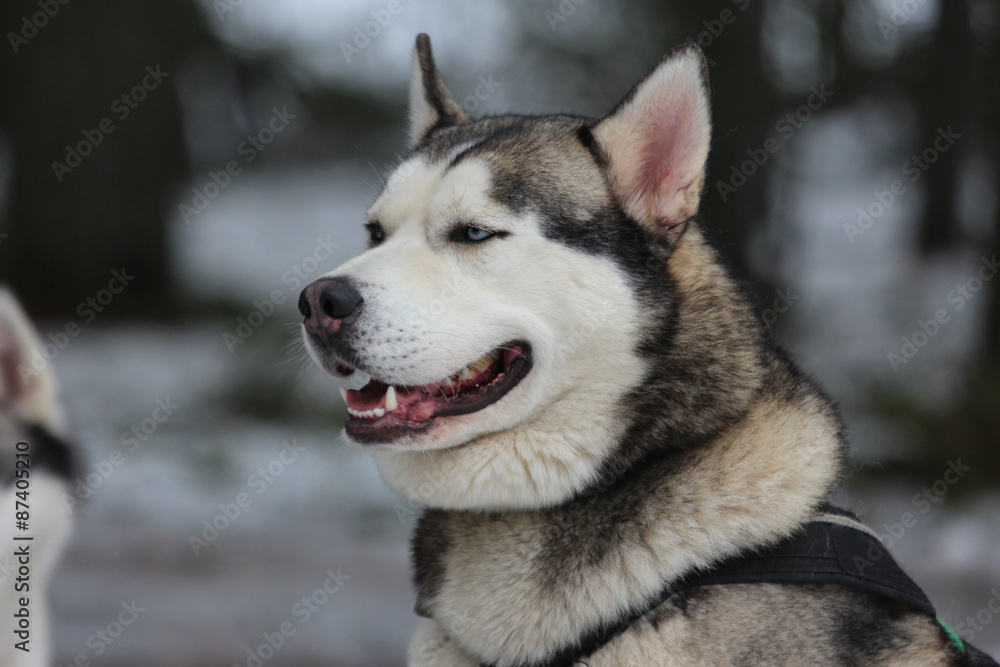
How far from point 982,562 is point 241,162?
11.3 m

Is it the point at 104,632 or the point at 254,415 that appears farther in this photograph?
the point at 254,415

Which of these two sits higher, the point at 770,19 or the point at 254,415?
the point at 770,19

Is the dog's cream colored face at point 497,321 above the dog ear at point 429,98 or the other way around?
the other way around

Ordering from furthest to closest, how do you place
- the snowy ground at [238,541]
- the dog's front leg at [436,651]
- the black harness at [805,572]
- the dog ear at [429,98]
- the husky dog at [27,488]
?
the snowy ground at [238,541], the dog ear at [429,98], the husky dog at [27,488], the dog's front leg at [436,651], the black harness at [805,572]

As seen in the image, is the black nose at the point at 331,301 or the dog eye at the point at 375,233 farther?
the dog eye at the point at 375,233

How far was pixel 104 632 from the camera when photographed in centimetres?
455

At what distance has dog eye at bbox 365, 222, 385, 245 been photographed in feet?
8.89

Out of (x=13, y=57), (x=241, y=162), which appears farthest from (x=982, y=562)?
(x=241, y=162)

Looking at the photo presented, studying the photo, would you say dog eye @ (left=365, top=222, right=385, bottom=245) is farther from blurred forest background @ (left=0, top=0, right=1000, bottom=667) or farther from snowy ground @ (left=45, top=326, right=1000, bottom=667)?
blurred forest background @ (left=0, top=0, right=1000, bottom=667)

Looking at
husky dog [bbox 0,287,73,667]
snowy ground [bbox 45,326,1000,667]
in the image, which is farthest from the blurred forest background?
husky dog [bbox 0,287,73,667]

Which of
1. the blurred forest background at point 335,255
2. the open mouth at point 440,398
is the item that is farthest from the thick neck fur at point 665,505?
the blurred forest background at point 335,255

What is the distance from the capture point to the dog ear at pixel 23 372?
2.43 meters

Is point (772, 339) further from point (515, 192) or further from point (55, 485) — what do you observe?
point (55, 485)

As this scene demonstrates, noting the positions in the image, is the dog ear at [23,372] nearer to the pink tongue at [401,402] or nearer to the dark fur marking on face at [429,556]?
the pink tongue at [401,402]
